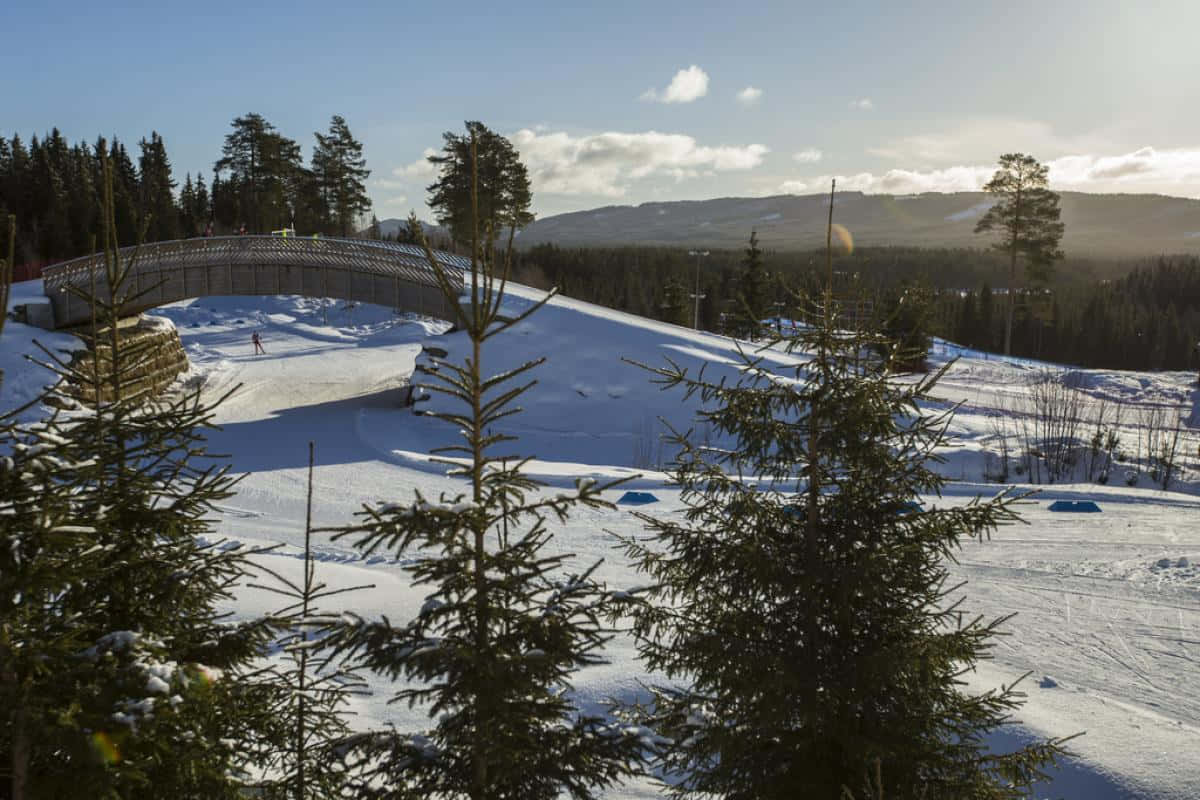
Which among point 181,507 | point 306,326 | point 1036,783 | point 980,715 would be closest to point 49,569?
point 181,507

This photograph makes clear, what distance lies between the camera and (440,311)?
2747 cm

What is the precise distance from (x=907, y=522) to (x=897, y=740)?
137 centimetres

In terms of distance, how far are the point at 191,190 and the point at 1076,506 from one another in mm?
83146

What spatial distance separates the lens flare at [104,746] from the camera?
3.13m

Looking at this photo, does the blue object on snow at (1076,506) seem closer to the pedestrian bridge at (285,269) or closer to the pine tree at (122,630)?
the pine tree at (122,630)

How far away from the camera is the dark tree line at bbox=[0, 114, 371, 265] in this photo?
5834 cm

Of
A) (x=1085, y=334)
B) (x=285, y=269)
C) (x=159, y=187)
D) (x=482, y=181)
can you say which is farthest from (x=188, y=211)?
(x=1085, y=334)

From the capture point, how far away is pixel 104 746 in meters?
3.14

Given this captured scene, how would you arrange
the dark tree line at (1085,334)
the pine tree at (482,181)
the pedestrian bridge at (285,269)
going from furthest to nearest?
1. the dark tree line at (1085,334)
2. the pine tree at (482,181)
3. the pedestrian bridge at (285,269)

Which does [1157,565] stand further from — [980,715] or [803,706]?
[803,706]

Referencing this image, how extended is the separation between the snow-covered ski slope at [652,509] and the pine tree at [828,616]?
3.14 feet

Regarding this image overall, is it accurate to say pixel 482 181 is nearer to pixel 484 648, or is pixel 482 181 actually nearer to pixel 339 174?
pixel 339 174

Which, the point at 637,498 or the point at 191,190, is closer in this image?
the point at 637,498

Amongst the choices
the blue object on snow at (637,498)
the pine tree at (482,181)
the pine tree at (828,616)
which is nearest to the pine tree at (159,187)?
the pine tree at (482,181)
